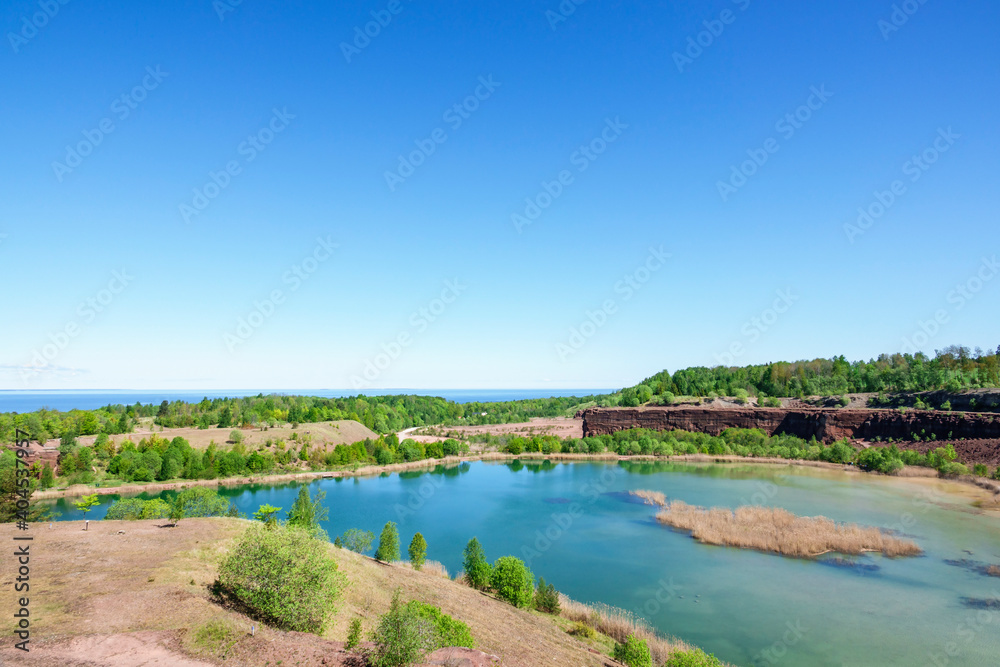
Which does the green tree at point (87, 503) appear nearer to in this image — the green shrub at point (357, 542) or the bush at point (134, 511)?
the bush at point (134, 511)

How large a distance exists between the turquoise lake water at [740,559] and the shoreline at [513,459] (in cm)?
279

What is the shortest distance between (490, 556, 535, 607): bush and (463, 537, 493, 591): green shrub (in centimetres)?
151

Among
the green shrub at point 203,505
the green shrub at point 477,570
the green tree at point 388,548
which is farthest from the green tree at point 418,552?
the green shrub at point 203,505

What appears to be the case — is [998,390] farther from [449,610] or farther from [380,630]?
[380,630]

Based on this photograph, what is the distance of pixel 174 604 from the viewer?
627 inches

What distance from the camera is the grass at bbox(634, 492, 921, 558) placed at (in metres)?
35.2

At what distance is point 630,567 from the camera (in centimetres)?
3319

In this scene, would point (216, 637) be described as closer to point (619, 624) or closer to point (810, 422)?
point (619, 624)

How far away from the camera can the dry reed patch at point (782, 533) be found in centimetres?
3516

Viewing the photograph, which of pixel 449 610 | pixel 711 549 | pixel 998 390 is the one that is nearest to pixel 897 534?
pixel 711 549

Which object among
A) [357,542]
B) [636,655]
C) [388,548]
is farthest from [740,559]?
[357,542]

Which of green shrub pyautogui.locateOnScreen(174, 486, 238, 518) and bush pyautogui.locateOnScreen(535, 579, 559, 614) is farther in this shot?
green shrub pyautogui.locateOnScreen(174, 486, 238, 518)

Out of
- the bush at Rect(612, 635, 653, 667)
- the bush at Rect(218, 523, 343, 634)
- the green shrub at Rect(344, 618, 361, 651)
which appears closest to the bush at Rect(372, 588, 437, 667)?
the green shrub at Rect(344, 618, 361, 651)

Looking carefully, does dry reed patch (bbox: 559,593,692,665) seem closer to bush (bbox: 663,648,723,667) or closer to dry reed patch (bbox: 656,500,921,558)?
bush (bbox: 663,648,723,667)
